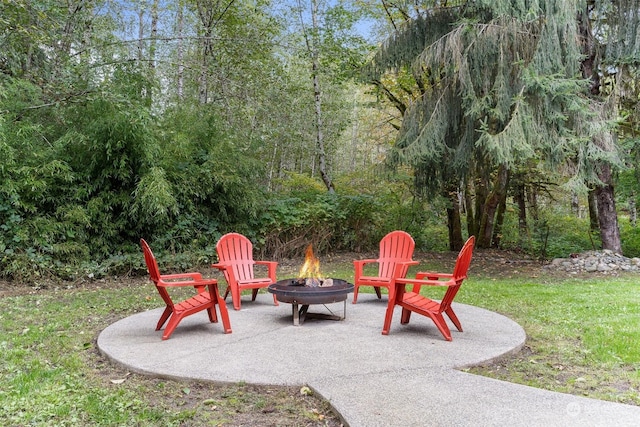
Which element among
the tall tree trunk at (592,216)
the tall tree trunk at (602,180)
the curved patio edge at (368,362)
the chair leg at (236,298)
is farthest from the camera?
the tall tree trunk at (592,216)

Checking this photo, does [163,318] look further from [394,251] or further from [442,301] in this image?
[394,251]

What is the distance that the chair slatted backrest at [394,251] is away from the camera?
4.63 metres

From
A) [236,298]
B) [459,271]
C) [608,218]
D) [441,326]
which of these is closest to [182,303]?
[236,298]

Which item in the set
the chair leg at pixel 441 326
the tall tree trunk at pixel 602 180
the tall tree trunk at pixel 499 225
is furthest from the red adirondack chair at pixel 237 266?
the tall tree trunk at pixel 499 225

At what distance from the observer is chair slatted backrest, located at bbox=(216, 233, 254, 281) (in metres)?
4.53

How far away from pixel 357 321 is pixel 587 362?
1723mm

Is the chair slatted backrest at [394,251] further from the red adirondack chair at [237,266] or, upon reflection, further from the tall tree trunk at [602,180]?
the tall tree trunk at [602,180]

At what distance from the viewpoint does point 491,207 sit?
928 cm

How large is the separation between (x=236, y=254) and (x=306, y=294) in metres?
1.42

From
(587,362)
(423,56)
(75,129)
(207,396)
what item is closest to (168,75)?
(75,129)

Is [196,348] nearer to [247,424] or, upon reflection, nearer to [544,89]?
[247,424]

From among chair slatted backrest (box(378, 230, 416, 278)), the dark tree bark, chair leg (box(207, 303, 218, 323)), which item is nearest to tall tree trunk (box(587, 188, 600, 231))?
the dark tree bark

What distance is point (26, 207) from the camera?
582cm

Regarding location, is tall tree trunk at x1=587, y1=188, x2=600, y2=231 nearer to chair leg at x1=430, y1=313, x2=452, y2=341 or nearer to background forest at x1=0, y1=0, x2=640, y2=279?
background forest at x1=0, y1=0, x2=640, y2=279
